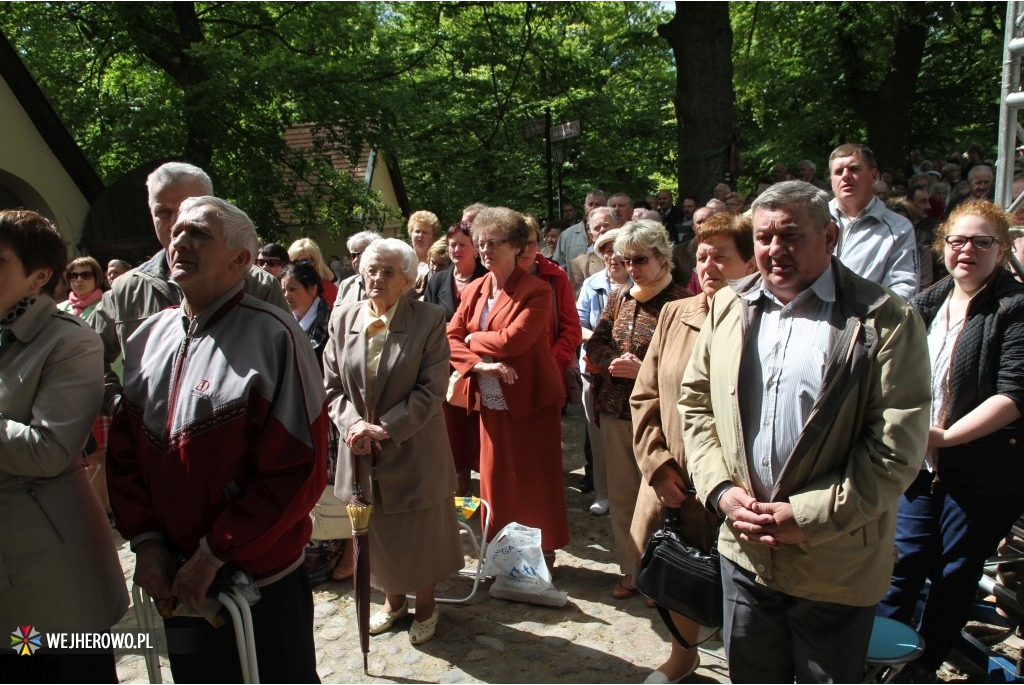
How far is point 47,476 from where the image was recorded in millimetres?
2449

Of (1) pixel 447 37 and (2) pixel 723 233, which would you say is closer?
(2) pixel 723 233

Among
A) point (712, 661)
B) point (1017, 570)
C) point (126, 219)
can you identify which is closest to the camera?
point (712, 661)

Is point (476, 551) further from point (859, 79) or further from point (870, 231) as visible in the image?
point (859, 79)

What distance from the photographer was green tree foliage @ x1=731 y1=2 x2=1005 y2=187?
16250mm

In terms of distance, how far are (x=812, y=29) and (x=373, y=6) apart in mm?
9778

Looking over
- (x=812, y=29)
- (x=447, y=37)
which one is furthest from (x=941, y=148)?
(x=447, y=37)

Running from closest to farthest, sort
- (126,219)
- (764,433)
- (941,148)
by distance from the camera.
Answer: (764,433)
(126,219)
(941,148)

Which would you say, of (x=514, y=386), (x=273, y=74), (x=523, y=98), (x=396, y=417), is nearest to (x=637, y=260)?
(x=514, y=386)

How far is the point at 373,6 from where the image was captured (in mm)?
15219

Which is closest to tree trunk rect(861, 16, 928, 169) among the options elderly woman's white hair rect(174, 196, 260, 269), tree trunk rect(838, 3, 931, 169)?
tree trunk rect(838, 3, 931, 169)

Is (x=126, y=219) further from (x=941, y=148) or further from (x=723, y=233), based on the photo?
(x=941, y=148)

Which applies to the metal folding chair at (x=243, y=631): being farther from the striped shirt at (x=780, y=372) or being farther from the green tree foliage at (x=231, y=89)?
the green tree foliage at (x=231, y=89)

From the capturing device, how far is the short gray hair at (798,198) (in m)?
2.43

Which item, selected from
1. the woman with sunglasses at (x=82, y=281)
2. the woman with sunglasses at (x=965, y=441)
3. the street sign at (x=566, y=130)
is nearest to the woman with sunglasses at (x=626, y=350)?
the woman with sunglasses at (x=965, y=441)
